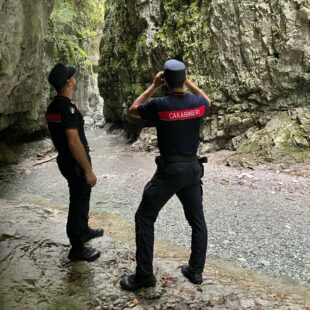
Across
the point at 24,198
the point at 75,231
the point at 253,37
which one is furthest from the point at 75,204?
the point at 253,37

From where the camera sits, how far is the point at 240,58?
13.6 meters

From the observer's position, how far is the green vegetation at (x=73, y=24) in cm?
1984

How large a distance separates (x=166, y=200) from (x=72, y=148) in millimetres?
1263

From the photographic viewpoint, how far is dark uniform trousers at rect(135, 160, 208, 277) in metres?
3.62

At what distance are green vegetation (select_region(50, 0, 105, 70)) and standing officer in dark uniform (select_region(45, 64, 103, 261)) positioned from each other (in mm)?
13704

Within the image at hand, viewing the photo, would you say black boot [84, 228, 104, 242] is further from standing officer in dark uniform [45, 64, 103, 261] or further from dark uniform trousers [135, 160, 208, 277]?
dark uniform trousers [135, 160, 208, 277]

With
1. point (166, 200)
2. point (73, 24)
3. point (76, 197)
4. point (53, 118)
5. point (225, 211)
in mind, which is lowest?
point (225, 211)

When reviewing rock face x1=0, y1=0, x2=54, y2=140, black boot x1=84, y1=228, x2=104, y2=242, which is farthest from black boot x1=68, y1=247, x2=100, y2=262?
rock face x1=0, y1=0, x2=54, y2=140

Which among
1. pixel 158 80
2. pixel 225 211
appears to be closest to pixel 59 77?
pixel 158 80

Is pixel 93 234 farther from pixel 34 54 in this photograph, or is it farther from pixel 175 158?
pixel 34 54

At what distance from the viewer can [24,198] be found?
926cm

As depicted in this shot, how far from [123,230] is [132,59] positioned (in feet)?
49.7

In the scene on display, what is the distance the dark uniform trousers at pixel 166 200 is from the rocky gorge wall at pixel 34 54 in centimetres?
317

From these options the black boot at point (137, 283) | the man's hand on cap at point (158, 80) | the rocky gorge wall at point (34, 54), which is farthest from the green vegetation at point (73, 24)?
the black boot at point (137, 283)
